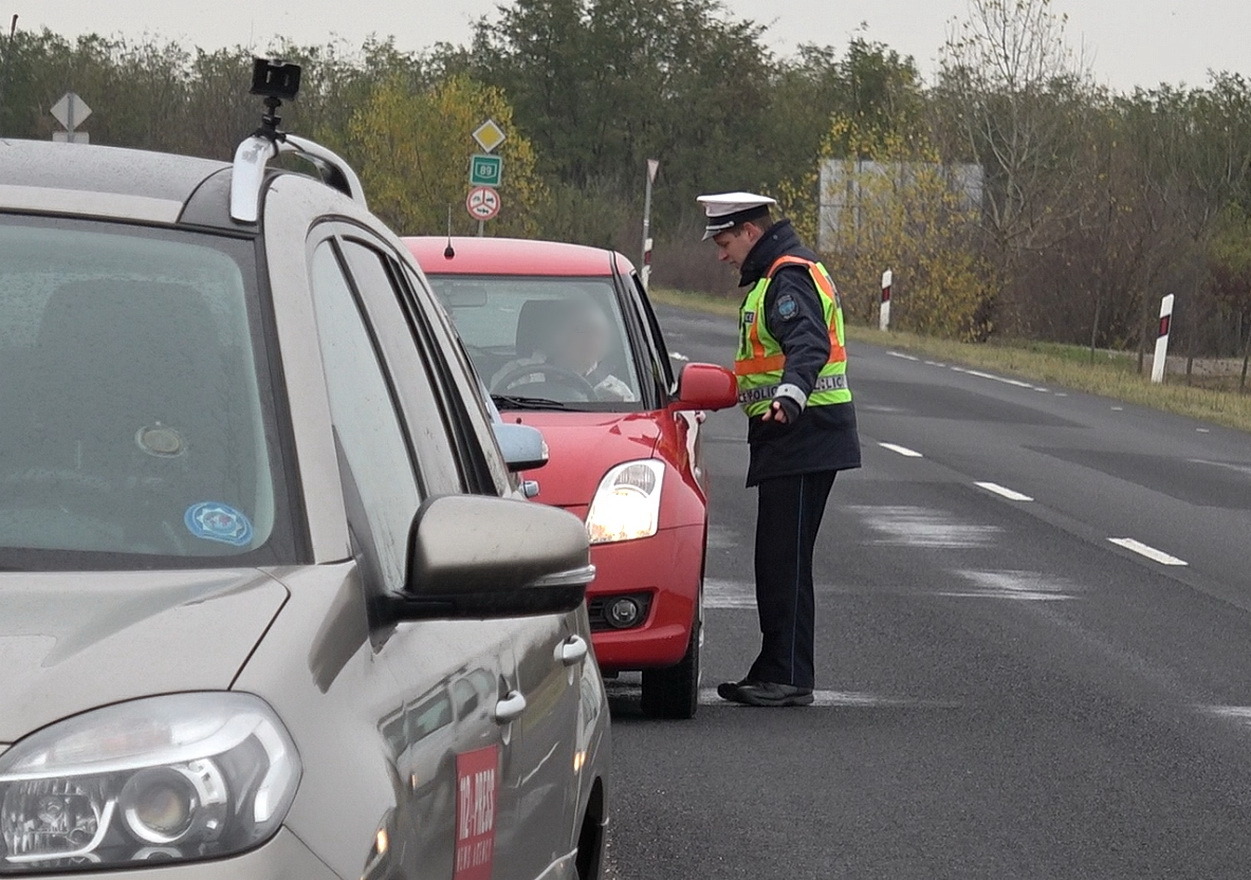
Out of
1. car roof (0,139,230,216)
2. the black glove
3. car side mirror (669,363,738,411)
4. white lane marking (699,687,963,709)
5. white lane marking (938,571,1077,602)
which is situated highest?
car roof (0,139,230,216)

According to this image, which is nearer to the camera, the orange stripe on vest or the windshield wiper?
the windshield wiper

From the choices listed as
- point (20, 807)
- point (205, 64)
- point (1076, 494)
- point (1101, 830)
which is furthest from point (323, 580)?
point (205, 64)

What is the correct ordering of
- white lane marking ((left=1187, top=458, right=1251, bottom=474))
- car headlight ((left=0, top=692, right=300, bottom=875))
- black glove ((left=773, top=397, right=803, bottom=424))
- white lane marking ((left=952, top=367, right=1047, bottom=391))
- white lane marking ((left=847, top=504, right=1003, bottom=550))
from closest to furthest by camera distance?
car headlight ((left=0, top=692, right=300, bottom=875))
black glove ((left=773, top=397, right=803, bottom=424))
white lane marking ((left=847, top=504, right=1003, bottom=550))
white lane marking ((left=1187, top=458, right=1251, bottom=474))
white lane marking ((left=952, top=367, right=1047, bottom=391))

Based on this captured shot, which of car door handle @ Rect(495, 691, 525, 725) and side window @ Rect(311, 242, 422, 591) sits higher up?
side window @ Rect(311, 242, 422, 591)

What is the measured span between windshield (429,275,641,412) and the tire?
0.97m

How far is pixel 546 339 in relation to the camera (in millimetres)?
8945

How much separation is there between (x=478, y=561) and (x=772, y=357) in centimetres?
617

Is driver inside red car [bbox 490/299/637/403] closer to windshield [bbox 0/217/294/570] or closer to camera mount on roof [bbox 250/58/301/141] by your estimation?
camera mount on roof [bbox 250/58/301/141]

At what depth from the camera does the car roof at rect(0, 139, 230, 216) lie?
310 cm

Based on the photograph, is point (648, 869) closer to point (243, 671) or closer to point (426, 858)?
point (426, 858)

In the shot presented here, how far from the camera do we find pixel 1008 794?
23.6ft

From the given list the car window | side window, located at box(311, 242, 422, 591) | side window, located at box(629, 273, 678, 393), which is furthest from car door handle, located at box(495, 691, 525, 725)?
side window, located at box(629, 273, 678, 393)

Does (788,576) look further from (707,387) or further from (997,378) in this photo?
(997,378)

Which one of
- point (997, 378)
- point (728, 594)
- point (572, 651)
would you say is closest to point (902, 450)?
point (728, 594)
